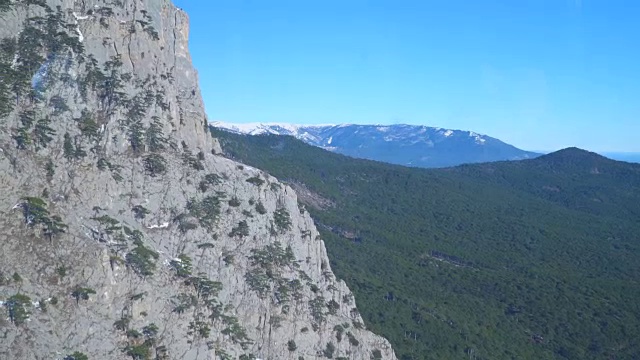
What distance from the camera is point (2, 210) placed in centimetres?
4069

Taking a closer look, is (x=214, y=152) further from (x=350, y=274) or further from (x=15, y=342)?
(x=350, y=274)

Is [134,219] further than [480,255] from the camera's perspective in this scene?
No

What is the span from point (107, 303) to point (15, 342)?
6.10 meters

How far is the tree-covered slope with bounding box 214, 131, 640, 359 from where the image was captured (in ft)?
273

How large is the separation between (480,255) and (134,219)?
8815 cm

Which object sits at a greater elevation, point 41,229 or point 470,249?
point 41,229

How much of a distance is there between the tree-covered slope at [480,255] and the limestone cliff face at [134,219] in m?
27.4

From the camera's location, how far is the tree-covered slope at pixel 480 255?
83188 millimetres

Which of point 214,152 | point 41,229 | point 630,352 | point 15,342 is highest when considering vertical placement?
point 214,152

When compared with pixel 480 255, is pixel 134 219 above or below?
above

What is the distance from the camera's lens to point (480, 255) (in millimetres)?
120875

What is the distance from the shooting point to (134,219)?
47.1 metres

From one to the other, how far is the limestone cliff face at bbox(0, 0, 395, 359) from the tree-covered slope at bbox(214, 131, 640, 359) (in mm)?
27365

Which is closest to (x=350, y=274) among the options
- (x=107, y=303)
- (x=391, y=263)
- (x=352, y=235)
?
(x=391, y=263)
